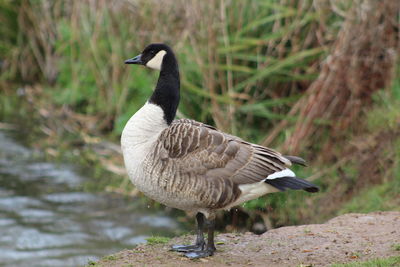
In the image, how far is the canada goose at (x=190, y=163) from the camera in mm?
5348

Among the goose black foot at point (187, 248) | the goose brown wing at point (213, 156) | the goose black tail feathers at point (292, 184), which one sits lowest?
the goose black foot at point (187, 248)

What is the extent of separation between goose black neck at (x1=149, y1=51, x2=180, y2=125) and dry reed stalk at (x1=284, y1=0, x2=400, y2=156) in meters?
3.47

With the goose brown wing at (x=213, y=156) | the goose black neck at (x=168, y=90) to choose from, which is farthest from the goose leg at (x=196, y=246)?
the goose black neck at (x=168, y=90)

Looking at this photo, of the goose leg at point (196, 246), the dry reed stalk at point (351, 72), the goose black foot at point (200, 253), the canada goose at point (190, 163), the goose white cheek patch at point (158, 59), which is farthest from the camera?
the dry reed stalk at point (351, 72)

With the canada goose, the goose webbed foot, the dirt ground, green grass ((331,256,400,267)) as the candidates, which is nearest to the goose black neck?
the canada goose

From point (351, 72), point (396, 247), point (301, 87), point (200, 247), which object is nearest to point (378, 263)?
point (396, 247)

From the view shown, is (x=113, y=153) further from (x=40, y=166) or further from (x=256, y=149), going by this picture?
(x=256, y=149)

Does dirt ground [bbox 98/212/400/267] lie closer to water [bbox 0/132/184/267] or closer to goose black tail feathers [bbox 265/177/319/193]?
goose black tail feathers [bbox 265/177/319/193]

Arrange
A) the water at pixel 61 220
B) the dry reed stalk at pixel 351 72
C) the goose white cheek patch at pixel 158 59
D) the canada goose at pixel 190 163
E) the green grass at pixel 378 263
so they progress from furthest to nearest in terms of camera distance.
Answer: the dry reed stalk at pixel 351 72, the water at pixel 61 220, the goose white cheek patch at pixel 158 59, the canada goose at pixel 190 163, the green grass at pixel 378 263

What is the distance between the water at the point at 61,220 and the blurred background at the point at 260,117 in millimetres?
22

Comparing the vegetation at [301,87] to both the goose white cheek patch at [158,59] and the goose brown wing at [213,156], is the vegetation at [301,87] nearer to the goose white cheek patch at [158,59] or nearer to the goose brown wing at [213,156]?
the goose brown wing at [213,156]

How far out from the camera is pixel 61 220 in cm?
957

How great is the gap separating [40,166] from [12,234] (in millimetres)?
2284

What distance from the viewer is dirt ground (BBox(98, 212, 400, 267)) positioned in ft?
17.8
